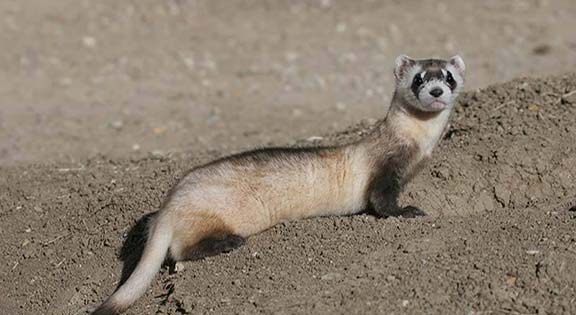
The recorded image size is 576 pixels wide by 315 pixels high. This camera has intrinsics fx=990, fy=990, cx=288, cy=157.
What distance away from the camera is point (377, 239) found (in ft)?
18.6

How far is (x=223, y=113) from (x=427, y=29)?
464 centimetres

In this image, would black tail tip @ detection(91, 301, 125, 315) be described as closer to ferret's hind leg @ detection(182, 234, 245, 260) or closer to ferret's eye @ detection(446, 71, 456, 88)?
ferret's hind leg @ detection(182, 234, 245, 260)

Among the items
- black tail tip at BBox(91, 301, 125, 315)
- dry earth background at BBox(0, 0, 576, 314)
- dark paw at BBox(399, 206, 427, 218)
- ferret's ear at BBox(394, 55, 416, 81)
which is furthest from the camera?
ferret's ear at BBox(394, 55, 416, 81)

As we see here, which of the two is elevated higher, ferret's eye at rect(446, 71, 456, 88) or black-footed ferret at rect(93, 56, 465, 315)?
ferret's eye at rect(446, 71, 456, 88)

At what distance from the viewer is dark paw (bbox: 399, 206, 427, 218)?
6.03 meters

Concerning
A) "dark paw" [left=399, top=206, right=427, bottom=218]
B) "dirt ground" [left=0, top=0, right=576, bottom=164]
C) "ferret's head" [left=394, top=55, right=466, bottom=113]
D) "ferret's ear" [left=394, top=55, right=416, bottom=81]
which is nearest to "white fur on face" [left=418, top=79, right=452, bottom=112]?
"ferret's head" [left=394, top=55, right=466, bottom=113]

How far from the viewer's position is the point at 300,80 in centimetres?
1301

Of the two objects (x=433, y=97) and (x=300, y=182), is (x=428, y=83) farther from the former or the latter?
(x=300, y=182)

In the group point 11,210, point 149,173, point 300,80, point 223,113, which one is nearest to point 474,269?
point 149,173

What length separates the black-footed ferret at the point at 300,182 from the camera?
5.72 m

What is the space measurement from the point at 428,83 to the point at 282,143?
125 inches

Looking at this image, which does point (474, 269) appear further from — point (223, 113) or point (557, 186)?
point (223, 113)

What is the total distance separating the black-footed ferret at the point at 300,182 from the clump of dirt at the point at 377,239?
143mm

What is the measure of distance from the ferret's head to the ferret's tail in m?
1.78
